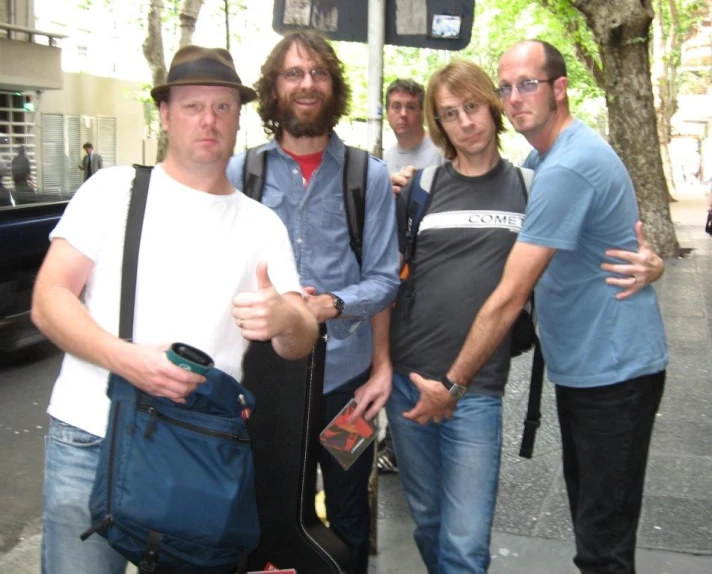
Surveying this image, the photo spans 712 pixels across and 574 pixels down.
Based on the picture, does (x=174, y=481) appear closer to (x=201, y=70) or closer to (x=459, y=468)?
(x=201, y=70)

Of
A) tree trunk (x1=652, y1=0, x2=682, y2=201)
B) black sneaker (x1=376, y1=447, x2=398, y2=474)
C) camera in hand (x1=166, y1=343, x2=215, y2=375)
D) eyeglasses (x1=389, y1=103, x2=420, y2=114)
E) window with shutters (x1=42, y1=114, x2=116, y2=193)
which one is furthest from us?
window with shutters (x1=42, y1=114, x2=116, y2=193)

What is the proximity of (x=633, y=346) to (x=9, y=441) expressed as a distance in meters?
4.57

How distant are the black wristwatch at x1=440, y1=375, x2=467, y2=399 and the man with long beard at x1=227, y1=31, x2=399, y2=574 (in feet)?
0.88

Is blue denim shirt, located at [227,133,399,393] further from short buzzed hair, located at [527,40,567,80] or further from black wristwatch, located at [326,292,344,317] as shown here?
short buzzed hair, located at [527,40,567,80]

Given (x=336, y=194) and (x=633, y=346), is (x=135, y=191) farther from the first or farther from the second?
(x=633, y=346)

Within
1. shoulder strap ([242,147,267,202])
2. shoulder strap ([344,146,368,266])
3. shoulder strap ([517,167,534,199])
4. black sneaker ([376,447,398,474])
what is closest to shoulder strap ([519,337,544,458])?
shoulder strap ([517,167,534,199])

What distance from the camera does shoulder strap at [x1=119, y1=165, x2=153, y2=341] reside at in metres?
2.42

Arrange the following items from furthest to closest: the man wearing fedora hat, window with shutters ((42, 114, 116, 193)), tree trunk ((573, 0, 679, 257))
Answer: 1. window with shutters ((42, 114, 116, 193))
2. tree trunk ((573, 0, 679, 257))
3. the man wearing fedora hat

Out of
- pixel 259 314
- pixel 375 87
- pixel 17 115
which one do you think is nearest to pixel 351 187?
pixel 375 87

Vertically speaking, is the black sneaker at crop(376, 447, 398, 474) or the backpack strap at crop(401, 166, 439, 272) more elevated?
the backpack strap at crop(401, 166, 439, 272)

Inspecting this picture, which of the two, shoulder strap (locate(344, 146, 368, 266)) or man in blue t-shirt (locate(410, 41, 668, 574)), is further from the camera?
shoulder strap (locate(344, 146, 368, 266))

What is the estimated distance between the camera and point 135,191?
2527 millimetres

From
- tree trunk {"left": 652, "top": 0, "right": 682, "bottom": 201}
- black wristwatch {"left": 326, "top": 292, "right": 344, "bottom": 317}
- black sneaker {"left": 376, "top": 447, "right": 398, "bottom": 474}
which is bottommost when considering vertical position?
black sneaker {"left": 376, "top": 447, "right": 398, "bottom": 474}

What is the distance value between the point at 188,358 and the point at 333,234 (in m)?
1.19
